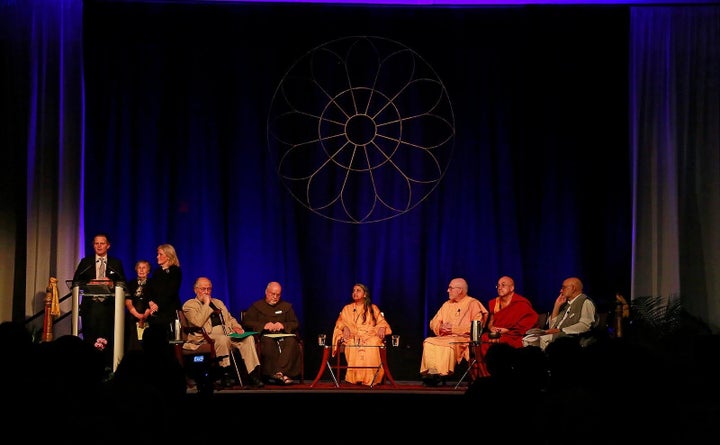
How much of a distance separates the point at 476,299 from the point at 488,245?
72cm

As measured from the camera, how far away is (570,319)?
358 inches

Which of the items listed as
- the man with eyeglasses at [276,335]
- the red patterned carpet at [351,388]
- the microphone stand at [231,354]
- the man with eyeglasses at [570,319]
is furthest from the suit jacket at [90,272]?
the man with eyeglasses at [570,319]

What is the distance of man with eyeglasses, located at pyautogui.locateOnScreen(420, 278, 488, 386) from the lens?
9312 mm

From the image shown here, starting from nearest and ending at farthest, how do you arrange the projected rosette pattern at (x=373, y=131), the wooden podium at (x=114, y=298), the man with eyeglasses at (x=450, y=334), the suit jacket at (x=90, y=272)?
the wooden podium at (x=114, y=298), the suit jacket at (x=90, y=272), the man with eyeglasses at (x=450, y=334), the projected rosette pattern at (x=373, y=131)

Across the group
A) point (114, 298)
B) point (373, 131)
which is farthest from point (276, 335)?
point (373, 131)

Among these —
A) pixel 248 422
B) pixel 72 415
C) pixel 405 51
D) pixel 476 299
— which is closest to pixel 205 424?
pixel 248 422

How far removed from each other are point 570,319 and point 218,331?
3440mm

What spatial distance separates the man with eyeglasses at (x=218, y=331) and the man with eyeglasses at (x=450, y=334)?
1.70 meters

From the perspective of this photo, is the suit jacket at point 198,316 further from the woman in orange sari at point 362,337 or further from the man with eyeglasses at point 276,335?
the woman in orange sari at point 362,337

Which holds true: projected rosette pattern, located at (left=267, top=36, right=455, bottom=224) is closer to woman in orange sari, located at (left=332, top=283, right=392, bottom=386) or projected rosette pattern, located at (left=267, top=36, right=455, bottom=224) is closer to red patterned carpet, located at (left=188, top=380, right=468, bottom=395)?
woman in orange sari, located at (left=332, top=283, right=392, bottom=386)

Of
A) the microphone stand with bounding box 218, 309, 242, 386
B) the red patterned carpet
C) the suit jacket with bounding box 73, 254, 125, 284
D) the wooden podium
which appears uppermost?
the suit jacket with bounding box 73, 254, 125, 284

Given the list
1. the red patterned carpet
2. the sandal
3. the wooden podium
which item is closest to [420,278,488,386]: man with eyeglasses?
the red patterned carpet

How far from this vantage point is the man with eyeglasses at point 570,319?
29.4 feet

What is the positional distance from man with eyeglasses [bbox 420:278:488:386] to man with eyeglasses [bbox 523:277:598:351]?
62 cm
